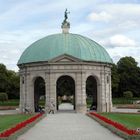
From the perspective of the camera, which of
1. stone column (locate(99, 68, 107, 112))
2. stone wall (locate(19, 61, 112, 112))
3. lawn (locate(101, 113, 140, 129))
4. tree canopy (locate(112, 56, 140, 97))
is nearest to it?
lawn (locate(101, 113, 140, 129))

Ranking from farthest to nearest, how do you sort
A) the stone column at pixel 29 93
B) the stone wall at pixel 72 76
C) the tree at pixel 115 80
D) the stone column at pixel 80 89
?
the tree at pixel 115 80 → the stone column at pixel 29 93 → the stone column at pixel 80 89 → the stone wall at pixel 72 76

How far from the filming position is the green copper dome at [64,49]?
178ft

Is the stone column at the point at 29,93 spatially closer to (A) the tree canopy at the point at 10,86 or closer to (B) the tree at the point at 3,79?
(A) the tree canopy at the point at 10,86

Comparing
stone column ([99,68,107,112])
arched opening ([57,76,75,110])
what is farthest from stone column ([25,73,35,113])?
stone column ([99,68,107,112])

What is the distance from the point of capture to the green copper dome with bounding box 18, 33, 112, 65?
178ft

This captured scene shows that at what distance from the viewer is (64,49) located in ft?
179

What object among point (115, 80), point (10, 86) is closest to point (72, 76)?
point (115, 80)

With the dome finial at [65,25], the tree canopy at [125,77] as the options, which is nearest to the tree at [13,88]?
the tree canopy at [125,77]

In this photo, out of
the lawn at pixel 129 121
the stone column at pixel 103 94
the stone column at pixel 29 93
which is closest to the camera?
the lawn at pixel 129 121

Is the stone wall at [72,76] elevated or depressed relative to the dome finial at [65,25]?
depressed

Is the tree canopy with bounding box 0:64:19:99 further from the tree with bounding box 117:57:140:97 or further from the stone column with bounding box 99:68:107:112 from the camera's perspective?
the stone column with bounding box 99:68:107:112

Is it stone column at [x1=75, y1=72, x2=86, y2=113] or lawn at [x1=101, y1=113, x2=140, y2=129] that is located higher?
stone column at [x1=75, y1=72, x2=86, y2=113]

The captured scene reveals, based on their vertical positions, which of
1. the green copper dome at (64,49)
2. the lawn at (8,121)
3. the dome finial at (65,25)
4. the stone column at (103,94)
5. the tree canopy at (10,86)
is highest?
the dome finial at (65,25)

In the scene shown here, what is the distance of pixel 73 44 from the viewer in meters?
55.6
